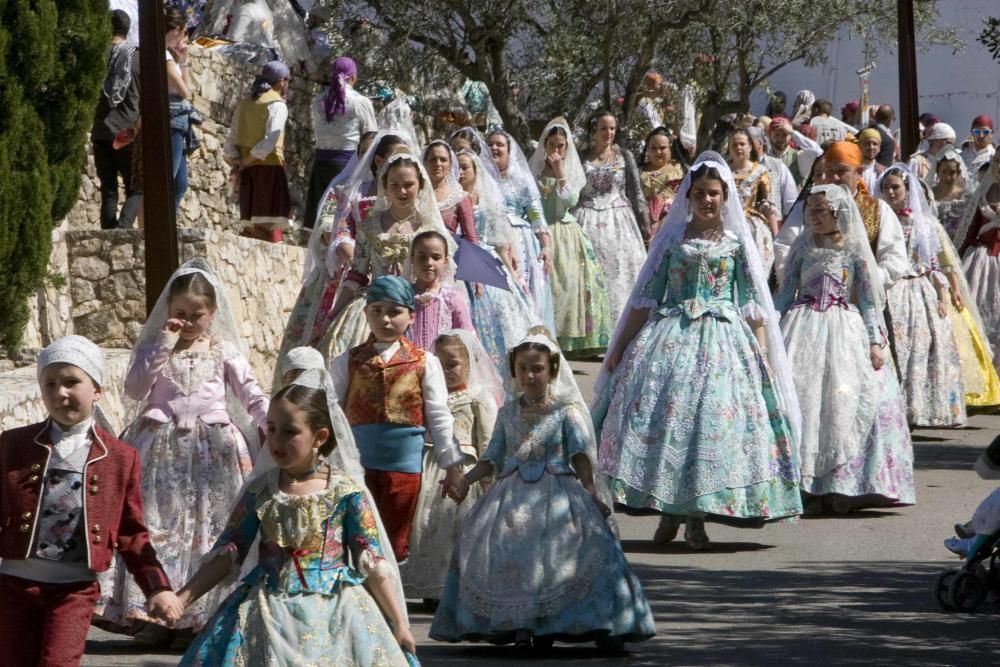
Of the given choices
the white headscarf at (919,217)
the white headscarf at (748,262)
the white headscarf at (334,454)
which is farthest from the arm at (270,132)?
the white headscarf at (334,454)

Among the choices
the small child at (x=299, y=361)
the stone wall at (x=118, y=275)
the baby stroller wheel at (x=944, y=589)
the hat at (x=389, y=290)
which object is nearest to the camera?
the small child at (x=299, y=361)

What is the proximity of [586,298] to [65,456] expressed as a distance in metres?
12.1

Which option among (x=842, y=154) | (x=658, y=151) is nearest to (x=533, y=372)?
(x=842, y=154)

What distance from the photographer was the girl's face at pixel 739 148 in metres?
16.1

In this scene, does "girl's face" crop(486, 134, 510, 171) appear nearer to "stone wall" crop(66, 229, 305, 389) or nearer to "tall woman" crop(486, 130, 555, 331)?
"tall woman" crop(486, 130, 555, 331)

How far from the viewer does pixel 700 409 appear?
34.8ft

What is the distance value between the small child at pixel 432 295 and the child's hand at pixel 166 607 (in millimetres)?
4952

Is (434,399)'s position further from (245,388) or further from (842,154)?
(842,154)

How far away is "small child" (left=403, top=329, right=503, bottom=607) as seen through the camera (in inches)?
361

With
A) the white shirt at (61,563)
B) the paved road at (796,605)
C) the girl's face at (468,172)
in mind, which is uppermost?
the girl's face at (468,172)

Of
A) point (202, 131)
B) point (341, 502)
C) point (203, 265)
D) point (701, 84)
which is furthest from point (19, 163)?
point (701, 84)

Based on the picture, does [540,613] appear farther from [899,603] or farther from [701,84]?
[701,84]

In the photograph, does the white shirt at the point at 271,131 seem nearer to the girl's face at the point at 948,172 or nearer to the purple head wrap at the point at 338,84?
the purple head wrap at the point at 338,84

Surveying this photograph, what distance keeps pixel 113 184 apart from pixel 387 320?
6294 millimetres
